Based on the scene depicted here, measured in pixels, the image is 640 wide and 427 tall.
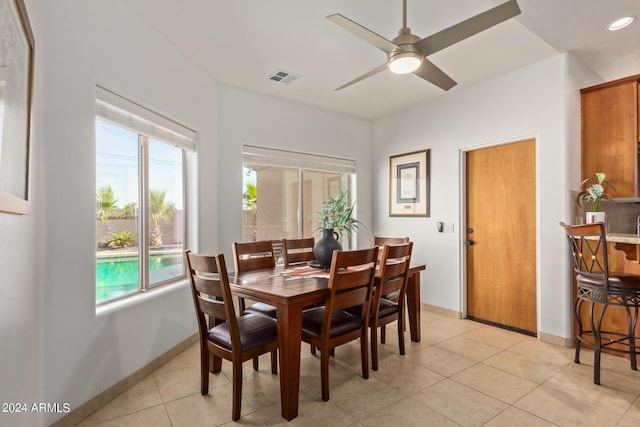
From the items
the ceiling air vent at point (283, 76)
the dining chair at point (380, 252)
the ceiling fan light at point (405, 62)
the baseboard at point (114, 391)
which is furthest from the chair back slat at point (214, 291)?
the ceiling air vent at point (283, 76)

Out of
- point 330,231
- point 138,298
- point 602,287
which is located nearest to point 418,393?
point 330,231

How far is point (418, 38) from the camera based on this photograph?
6.79 feet

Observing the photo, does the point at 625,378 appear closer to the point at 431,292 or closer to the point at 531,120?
the point at 431,292

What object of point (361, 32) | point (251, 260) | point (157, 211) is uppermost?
point (361, 32)

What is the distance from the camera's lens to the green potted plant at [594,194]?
9.46 ft

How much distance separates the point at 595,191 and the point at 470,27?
6.95 feet

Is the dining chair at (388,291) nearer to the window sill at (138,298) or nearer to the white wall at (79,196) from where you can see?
the window sill at (138,298)

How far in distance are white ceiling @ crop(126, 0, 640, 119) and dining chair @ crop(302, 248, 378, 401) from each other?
5.89 feet

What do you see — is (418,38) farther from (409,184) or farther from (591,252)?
(409,184)

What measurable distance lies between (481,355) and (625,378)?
0.97 m

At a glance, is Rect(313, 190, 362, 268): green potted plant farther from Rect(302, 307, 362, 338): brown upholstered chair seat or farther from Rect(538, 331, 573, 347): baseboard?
Rect(538, 331, 573, 347): baseboard

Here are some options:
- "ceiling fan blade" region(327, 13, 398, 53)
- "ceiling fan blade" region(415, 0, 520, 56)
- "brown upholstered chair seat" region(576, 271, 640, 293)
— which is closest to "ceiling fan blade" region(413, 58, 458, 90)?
"ceiling fan blade" region(415, 0, 520, 56)

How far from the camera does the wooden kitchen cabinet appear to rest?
116 inches

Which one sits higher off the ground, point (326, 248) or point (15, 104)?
point (15, 104)
